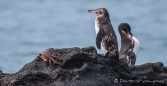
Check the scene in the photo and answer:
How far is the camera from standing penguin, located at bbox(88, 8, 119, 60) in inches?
344

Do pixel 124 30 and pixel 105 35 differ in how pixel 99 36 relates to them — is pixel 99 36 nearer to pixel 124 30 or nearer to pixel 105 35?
pixel 105 35

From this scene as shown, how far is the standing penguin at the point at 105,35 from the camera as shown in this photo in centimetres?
874

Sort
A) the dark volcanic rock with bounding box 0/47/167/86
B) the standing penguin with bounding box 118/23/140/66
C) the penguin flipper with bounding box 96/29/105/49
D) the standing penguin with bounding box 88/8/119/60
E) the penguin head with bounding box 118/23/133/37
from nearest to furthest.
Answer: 1. the dark volcanic rock with bounding box 0/47/167/86
2. the standing penguin with bounding box 88/8/119/60
3. the penguin flipper with bounding box 96/29/105/49
4. the standing penguin with bounding box 118/23/140/66
5. the penguin head with bounding box 118/23/133/37

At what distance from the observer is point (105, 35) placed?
9258 millimetres

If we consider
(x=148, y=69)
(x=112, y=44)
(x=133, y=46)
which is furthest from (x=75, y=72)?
(x=133, y=46)

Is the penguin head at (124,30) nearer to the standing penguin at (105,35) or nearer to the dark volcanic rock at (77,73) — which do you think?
the standing penguin at (105,35)

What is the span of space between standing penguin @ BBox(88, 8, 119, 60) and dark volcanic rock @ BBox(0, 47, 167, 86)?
66 cm

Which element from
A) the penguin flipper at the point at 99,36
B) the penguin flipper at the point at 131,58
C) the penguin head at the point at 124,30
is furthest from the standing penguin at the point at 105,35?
the penguin head at the point at 124,30

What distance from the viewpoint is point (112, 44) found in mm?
8805

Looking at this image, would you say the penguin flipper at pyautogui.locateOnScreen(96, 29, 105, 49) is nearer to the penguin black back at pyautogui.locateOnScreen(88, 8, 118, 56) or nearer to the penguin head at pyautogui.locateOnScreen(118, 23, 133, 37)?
the penguin black back at pyautogui.locateOnScreen(88, 8, 118, 56)

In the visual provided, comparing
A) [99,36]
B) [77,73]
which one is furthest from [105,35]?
[77,73]

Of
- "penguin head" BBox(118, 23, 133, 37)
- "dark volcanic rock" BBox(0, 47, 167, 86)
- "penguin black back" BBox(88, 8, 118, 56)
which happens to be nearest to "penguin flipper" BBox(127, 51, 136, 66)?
"penguin head" BBox(118, 23, 133, 37)

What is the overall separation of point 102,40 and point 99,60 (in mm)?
2258

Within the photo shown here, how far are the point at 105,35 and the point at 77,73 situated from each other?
254cm
